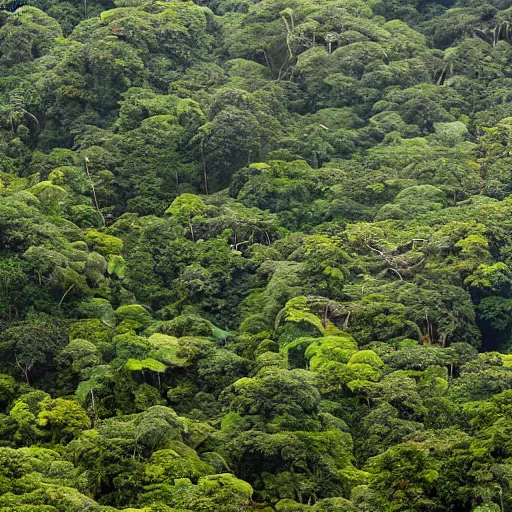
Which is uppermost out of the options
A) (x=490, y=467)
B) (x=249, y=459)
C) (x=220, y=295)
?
(x=490, y=467)

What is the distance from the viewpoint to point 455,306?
3484cm

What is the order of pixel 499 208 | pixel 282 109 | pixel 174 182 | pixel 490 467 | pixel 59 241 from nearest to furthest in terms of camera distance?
pixel 490 467 < pixel 59 241 < pixel 499 208 < pixel 174 182 < pixel 282 109

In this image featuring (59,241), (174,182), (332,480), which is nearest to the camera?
(332,480)

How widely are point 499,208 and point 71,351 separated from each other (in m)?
15.2

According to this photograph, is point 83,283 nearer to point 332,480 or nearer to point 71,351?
point 71,351

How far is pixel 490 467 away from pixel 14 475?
886 cm

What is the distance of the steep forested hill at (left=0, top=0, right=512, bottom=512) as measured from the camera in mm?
25578

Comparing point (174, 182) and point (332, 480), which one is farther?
point (174, 182)

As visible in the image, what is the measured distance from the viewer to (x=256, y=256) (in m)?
39.2

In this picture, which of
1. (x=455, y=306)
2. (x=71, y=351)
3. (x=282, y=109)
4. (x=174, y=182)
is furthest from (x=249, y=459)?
(x=282, y=109)

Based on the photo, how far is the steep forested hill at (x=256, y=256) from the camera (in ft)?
83.9

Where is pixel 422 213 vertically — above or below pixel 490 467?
below

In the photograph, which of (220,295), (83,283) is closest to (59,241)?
(83,283)

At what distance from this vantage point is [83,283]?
117 feet
